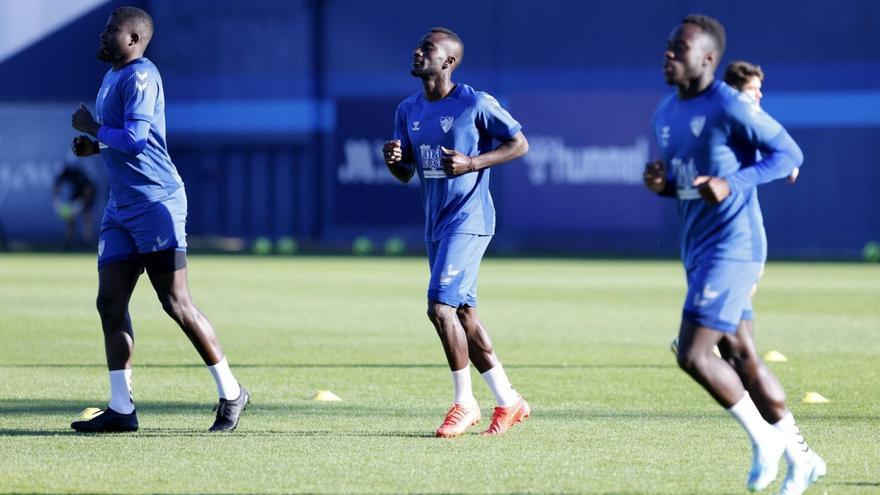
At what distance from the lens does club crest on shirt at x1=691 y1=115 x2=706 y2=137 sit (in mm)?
7254

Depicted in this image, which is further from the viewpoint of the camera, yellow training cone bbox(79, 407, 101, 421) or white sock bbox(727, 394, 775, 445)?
yellow training cone bbox(79, 407, 101, 421)

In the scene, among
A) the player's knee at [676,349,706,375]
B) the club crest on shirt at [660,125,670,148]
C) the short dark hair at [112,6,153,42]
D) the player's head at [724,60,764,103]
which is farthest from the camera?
the short dark hair at [112,6,153,42]

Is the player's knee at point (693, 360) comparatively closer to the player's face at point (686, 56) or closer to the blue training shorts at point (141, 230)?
the player's face at point (686, 56)

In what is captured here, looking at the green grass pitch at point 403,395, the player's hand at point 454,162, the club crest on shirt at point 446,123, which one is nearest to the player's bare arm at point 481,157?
the player's hand at point 454,162

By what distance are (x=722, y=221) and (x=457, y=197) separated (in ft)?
7.85

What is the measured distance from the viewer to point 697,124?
286 inches

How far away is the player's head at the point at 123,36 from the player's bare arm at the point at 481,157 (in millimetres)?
1809

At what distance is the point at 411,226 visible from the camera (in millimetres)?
39156

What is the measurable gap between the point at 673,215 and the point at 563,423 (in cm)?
2788

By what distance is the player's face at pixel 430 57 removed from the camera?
9.31 meters

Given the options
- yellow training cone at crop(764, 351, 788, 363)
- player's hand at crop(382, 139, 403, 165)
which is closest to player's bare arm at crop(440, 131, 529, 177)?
player's hand at crop(382, 139, 403, 165)

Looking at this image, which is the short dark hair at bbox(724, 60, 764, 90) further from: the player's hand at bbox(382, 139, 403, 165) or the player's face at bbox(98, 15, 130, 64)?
the player's face at bbox(98, 15, 130, 64)

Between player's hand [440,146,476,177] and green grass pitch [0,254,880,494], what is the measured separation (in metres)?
1.48

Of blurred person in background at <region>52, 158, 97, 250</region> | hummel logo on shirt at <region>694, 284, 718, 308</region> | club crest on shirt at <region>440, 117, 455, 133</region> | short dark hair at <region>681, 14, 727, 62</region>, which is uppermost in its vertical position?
Result: short dark hair at <region>681, 14, 727, 62</region>
